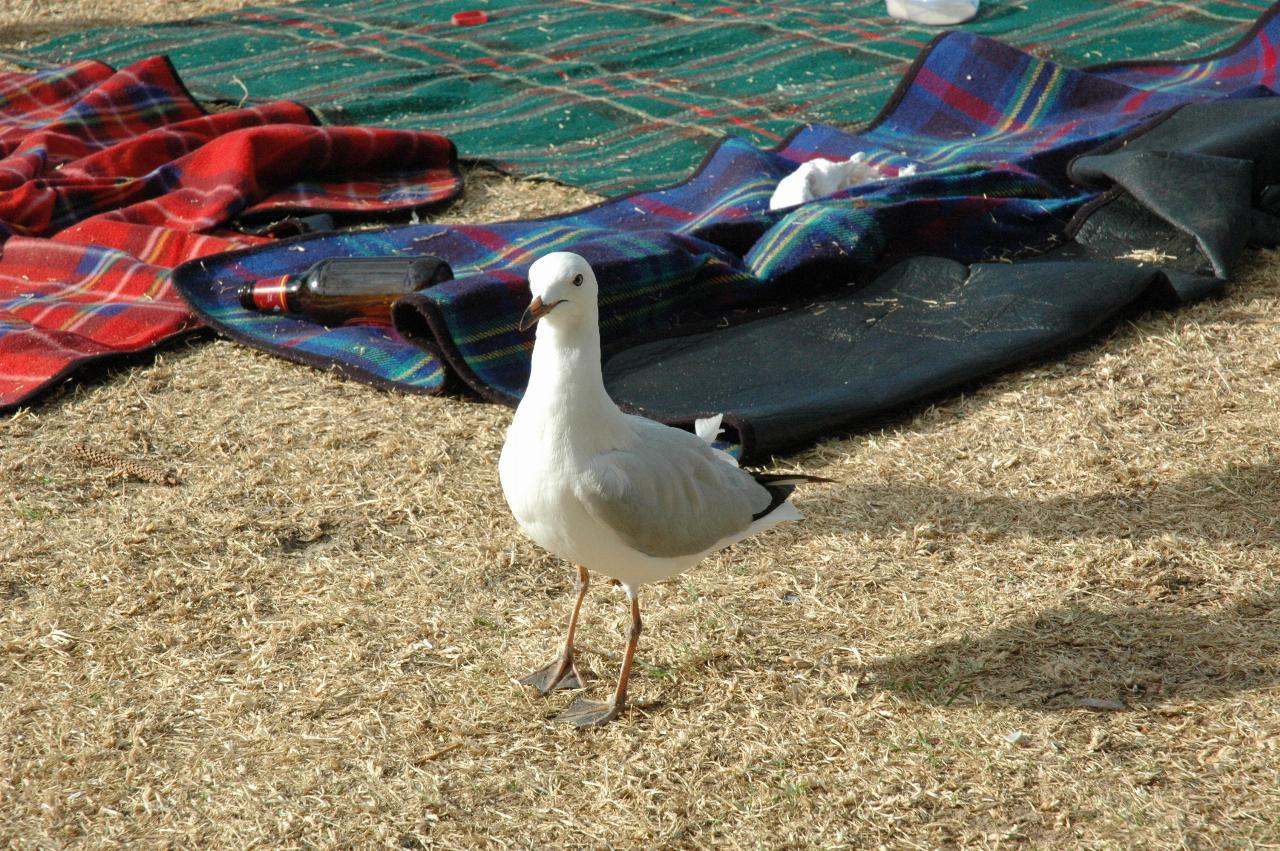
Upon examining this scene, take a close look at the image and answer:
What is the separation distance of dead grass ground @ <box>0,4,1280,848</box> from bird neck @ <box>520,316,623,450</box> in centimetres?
67

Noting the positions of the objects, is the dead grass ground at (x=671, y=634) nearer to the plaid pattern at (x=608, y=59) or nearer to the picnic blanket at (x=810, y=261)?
the picnic blanket at (x=810, y=261)

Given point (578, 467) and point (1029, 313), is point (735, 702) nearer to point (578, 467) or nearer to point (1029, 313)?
point (578, 467)

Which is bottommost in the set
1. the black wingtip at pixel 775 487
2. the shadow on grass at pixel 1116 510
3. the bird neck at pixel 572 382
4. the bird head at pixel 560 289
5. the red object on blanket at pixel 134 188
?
the shadow on grass at pixel 1116 510

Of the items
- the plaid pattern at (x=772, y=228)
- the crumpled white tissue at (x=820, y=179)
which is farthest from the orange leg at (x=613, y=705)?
the crumpled white tissue at (x=820, y=179)

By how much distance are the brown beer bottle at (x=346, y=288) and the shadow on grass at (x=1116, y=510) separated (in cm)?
166

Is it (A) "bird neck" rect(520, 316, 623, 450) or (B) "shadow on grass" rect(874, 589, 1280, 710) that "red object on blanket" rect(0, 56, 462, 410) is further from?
(B) "shadow on grass" rect(874, 589, 1280, 710)

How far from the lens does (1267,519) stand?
10.9 feet

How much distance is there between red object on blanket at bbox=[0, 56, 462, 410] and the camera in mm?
4445

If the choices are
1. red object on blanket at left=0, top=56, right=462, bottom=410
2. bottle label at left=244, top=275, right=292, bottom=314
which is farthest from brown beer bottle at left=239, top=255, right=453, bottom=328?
red object on blanket at left=0, top=56, right=462, bottom=410

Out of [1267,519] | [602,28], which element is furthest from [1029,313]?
[602,28]

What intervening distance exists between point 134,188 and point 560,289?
3.56 metres

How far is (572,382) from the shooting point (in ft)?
8.32

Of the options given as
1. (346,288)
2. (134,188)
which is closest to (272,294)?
(346,288)

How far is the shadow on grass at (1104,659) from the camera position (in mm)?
2754
